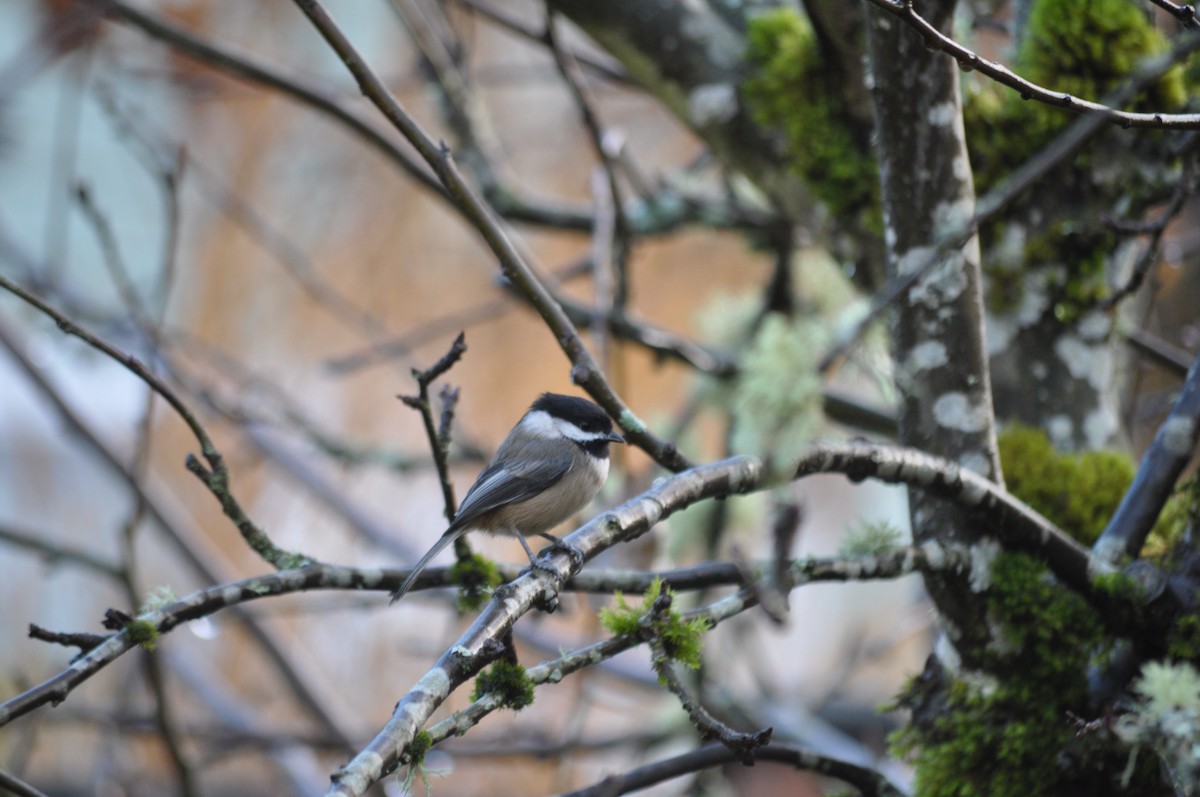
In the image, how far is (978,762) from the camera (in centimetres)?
172

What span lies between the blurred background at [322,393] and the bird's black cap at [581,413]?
0.31m

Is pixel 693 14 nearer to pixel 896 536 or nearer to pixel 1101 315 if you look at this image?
pixel 1101 315

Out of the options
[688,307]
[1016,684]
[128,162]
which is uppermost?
A: [128,162]

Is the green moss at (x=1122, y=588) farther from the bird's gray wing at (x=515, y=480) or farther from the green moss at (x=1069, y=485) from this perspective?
the bird's gray wing at (x=515, y=480)

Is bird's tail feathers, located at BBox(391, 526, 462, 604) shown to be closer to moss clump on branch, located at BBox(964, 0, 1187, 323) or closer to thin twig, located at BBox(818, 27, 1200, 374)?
thin twig, located at BBox(818, 27, 1200, 374)

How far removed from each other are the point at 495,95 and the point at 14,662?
6059 millimetres

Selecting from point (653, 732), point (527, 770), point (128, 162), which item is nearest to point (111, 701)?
point (527, 770)

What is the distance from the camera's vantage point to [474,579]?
1.78 m

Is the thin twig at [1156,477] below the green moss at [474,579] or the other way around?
below

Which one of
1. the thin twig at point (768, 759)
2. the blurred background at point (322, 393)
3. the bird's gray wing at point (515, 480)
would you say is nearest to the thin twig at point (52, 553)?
the blurred background at point (322, 393)

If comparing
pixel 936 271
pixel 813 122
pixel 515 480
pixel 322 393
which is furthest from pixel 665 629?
pixel 322 393

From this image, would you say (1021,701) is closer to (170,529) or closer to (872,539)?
(872,539)

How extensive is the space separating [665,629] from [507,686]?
0.78ft

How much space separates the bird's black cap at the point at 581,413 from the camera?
2.48 m
